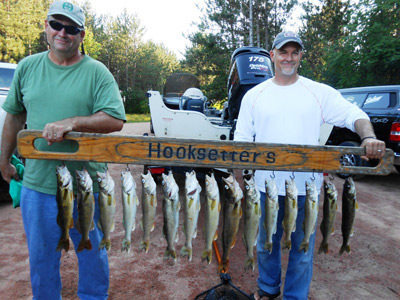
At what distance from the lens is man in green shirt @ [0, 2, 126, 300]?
2002 millimetres

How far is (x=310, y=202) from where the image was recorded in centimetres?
204

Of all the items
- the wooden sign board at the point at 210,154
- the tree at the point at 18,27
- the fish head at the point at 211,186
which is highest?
the tree at the point at 18,27

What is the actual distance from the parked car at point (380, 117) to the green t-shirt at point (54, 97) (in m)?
5.70

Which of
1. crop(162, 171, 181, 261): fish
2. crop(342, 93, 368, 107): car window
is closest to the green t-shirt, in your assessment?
crop(162, 171, 181, 261): fish

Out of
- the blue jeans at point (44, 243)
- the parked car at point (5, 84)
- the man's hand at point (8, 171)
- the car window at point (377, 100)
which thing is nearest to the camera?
the blue jeans at point (44, 243)

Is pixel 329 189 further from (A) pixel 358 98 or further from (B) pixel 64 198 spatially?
(A) pixel 358 98

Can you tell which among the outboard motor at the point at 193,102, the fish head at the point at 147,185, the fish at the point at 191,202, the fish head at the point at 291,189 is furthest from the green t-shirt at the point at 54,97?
the outboard motor at the point at 193,102

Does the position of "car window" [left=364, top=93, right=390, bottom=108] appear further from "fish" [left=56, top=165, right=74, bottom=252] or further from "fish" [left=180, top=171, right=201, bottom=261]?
"fish" [left=56, top=165, right=74, bottom=252]

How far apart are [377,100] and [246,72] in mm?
4141

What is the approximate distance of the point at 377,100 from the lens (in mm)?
7273

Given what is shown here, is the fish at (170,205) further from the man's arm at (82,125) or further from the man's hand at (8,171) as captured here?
the man's hand at (8,171)

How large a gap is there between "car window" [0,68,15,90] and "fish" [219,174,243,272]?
573 cm

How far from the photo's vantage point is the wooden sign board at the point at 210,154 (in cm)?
184

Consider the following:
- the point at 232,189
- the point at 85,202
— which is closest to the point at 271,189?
the point at 232,189
